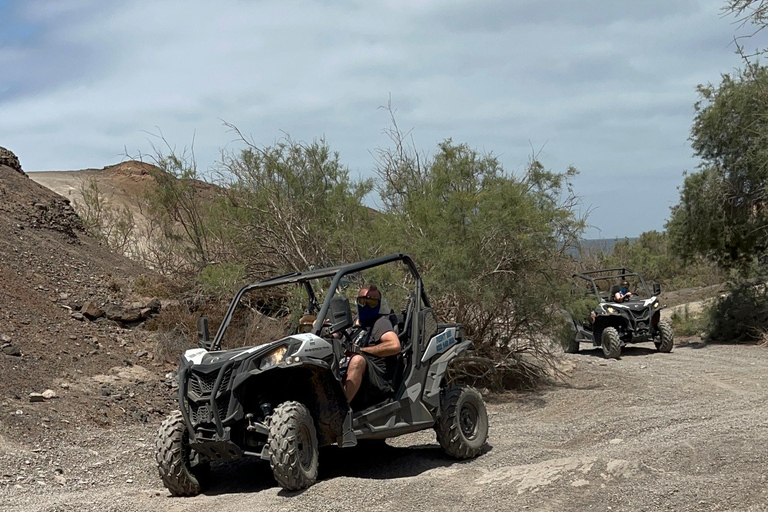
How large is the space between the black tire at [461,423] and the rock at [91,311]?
795 centimetres

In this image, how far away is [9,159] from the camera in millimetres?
19047

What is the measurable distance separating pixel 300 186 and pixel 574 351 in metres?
8.14

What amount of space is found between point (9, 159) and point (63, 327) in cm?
813

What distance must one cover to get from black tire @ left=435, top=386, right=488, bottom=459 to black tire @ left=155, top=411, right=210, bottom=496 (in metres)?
2.30

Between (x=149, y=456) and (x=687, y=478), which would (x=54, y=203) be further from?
(x=687, y=478)

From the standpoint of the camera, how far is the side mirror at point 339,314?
6.55m

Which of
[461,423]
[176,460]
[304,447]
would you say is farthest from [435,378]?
[176,460]


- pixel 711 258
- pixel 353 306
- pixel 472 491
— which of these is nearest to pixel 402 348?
pixel 472 491

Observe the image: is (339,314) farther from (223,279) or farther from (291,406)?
(223,279)

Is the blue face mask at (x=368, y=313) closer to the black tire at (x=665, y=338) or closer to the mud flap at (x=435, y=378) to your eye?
the mud flap at (x=435, y=378)

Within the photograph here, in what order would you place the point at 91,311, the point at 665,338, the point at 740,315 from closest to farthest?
the point at 91,311, the point at 665,338, the point at 740,315

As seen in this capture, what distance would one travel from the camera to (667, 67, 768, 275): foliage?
1862 centimetres

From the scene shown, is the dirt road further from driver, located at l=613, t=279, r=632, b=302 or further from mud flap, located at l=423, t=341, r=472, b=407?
driver, located at l=613, t=279, r=632, b=302

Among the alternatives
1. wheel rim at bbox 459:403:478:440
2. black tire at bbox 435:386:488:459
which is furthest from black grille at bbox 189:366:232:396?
wheel rim at bbox 459:403:478:440
